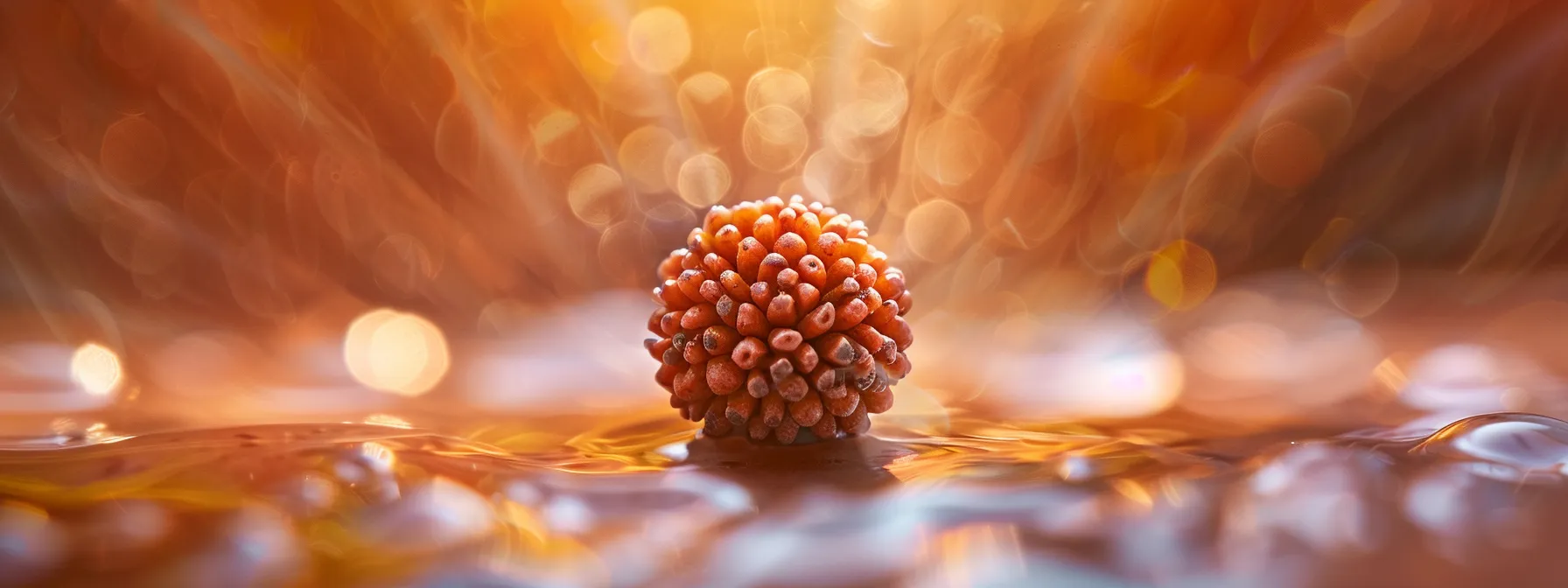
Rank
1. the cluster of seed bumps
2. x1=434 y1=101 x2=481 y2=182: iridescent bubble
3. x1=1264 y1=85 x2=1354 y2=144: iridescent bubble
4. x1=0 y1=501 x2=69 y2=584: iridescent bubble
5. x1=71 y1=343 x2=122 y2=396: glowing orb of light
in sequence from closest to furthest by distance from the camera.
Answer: x1=0 y1=501 x2=69 y2=584: iridescent bubble, the cluster of seed bumps, x1=71 y1=343 x2=122 y2=396: glowing orb of light, x1=1264 y1=85 x2=1354 y2=144: iridescent bubble, x1=434 y1=101 x2=481 y2=182: iridescent bubble

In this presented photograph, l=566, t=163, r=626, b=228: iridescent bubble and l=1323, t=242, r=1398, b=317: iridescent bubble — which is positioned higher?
l=566, t=163, r=626, b=228: iridescent bubble

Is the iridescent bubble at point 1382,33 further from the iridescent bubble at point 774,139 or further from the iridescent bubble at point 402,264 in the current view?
the iridescent bubble at point 402,264

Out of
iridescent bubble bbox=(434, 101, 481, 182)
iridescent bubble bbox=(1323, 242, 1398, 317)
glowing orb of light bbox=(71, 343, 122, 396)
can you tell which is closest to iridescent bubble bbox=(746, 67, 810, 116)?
iridescent bubble bbox=(434, 101, 481, 182)

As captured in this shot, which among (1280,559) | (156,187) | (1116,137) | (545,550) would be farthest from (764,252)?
(156,187)

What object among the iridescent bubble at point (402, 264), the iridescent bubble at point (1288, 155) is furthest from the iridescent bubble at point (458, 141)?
the iridescent bubble at point (1288, 155)

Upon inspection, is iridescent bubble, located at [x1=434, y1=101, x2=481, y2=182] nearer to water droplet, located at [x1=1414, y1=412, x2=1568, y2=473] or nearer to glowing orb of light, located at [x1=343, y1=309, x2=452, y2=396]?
glowing orb of light, located at [x1=343, y1=309, x2=452, y2=396]

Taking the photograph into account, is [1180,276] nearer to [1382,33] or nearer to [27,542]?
[1382,33]

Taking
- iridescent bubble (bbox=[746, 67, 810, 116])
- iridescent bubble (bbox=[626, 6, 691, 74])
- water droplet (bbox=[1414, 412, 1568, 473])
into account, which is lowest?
water droplet (bbox=[1414, 412, 1568, 473])
